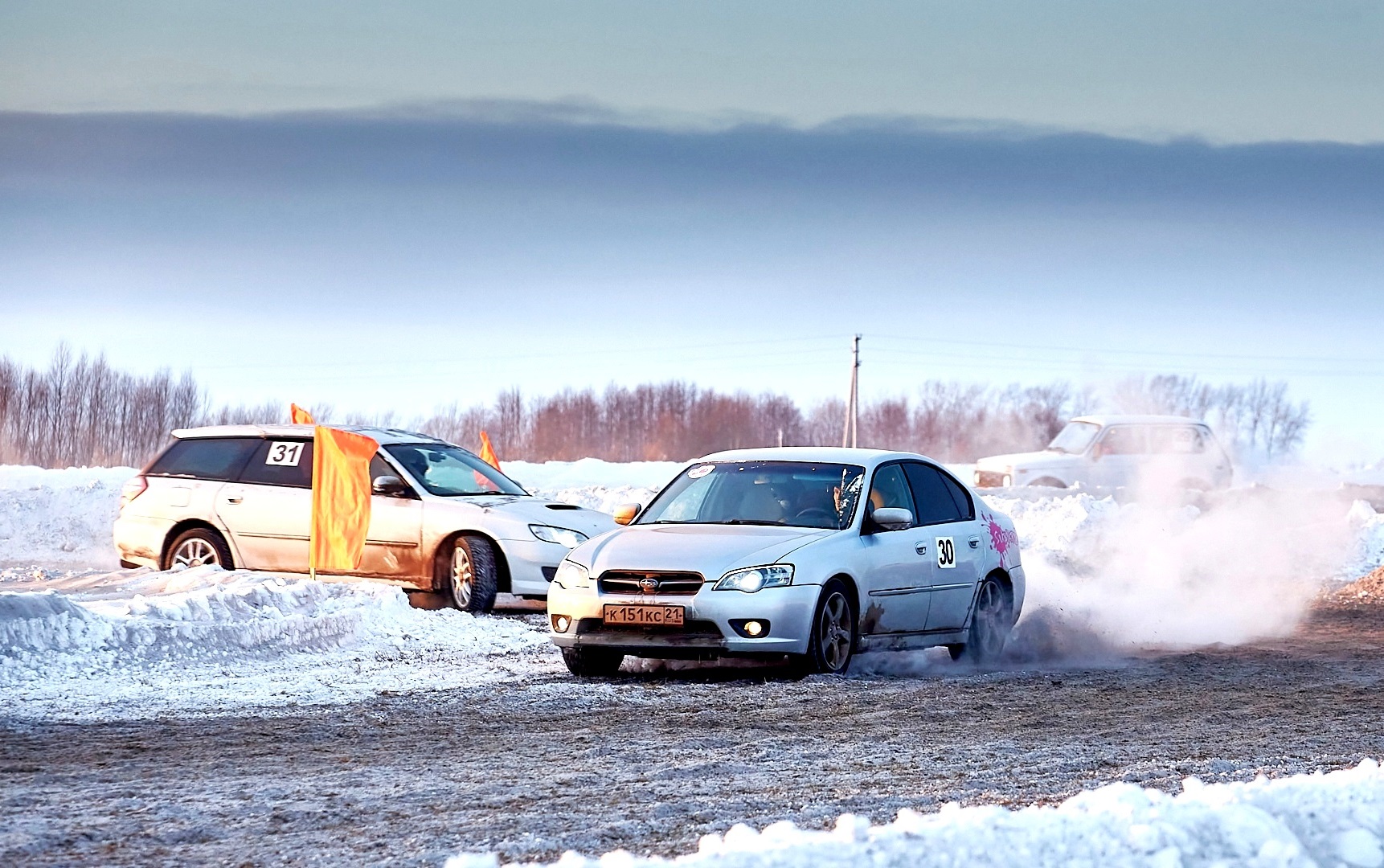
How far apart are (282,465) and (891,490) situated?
21.8ft

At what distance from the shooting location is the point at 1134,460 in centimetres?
3022

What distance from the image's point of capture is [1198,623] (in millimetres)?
15359

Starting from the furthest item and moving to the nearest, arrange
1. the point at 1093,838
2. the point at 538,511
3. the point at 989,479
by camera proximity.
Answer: the point at 989,479, the point at 538,511, the point at 1093,838

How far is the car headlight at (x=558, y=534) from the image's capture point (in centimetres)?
1437

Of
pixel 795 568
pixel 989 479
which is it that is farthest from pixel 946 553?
pixel 989 479

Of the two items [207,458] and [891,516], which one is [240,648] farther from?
[207,458]

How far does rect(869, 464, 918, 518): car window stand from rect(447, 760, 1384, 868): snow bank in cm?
615

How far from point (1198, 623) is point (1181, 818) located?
11.3 metres

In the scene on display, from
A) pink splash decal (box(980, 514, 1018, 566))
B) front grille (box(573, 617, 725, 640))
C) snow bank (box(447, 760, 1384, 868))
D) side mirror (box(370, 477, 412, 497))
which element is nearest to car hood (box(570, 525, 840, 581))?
front grille (box(573, 617, 725, 640))

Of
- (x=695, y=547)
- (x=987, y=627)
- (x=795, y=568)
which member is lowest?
(x=987, y=627)

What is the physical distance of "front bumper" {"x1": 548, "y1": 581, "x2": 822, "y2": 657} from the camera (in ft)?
31.9

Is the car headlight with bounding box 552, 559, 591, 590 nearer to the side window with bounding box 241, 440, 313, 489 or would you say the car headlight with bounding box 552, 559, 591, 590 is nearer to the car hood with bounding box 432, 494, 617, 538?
the car hood with bounding box 432, 494, 617, 538

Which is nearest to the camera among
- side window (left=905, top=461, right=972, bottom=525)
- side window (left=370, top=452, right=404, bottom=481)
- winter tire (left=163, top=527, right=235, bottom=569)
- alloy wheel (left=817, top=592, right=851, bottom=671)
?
alloy wheel (left=817, top=592, right=851, bottom=671)

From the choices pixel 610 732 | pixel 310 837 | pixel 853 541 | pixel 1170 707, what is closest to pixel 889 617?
pixel 853 541
